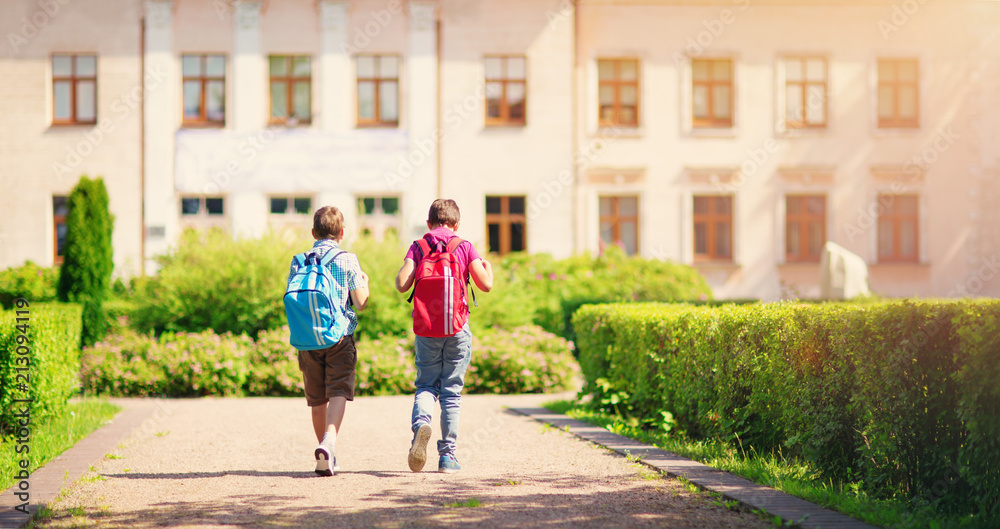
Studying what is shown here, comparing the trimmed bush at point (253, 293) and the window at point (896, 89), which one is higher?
the window at point (896, 89)

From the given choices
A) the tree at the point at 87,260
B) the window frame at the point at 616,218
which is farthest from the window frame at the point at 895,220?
the tree at the point at 87,260

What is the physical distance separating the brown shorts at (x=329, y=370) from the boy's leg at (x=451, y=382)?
2.00 feet

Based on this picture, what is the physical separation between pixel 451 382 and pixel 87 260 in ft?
34.9

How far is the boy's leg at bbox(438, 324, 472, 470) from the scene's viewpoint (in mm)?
6938

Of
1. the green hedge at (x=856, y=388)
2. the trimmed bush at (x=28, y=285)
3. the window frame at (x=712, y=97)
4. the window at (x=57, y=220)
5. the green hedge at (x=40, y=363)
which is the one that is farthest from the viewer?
the window frame at (x=712, y=97)

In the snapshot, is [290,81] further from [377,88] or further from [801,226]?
[801,226]

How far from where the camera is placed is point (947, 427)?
17.1 feet

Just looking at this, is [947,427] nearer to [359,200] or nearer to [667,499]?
[667,499]

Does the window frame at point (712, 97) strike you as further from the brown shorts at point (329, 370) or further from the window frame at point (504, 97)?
the brown shorts at point (329, 370)

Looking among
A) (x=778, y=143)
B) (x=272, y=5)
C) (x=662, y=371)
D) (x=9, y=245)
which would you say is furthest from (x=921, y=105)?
(x=9, y=245)

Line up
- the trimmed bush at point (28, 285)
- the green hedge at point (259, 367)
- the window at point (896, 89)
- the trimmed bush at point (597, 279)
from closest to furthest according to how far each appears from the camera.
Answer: the green hedge at point (259, 367)
the trimmed bush at point (28, 285)
the trimmed bush at point (597, 279)
the window at point (896, 89)

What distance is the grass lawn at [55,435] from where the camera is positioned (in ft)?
22.6

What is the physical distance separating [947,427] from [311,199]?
2123 centimetres

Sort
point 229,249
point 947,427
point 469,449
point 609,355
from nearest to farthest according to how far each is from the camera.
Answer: point 947,427
point 469,449
point 609,355
point 229,249
